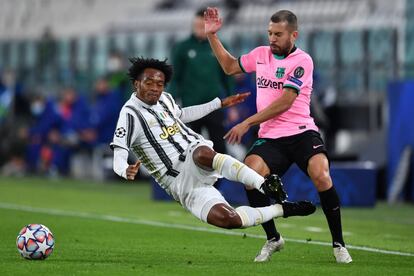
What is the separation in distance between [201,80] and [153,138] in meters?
6.13

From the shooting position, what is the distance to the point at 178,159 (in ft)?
32.7

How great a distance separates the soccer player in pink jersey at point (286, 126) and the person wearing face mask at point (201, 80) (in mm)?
5734

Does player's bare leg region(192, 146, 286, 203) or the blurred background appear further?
the blurred background

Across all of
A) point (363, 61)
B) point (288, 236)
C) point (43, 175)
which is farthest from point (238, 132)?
point (43, 175)

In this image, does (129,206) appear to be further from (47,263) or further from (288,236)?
(47,263)

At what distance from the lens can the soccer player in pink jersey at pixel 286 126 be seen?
9.91m

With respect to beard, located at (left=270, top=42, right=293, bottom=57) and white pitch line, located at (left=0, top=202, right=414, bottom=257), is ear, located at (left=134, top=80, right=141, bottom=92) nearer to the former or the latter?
beard, located at (left=270, top=42, right=293, bottom=57)

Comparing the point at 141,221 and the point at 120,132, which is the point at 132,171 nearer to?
the point at 120,132

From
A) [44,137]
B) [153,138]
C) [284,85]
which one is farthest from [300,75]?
[44,137]

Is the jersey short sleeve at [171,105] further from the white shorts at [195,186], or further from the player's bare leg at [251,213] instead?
the player's bare leg at [251,213]

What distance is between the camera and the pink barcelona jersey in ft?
32.9

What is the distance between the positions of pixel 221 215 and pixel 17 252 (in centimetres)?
195

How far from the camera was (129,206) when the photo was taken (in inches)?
692

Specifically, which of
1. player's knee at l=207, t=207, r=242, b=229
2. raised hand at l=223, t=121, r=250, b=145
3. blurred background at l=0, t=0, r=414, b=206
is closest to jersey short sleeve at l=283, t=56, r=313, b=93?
raised hand at l=223, t=121, r=250, b=145
